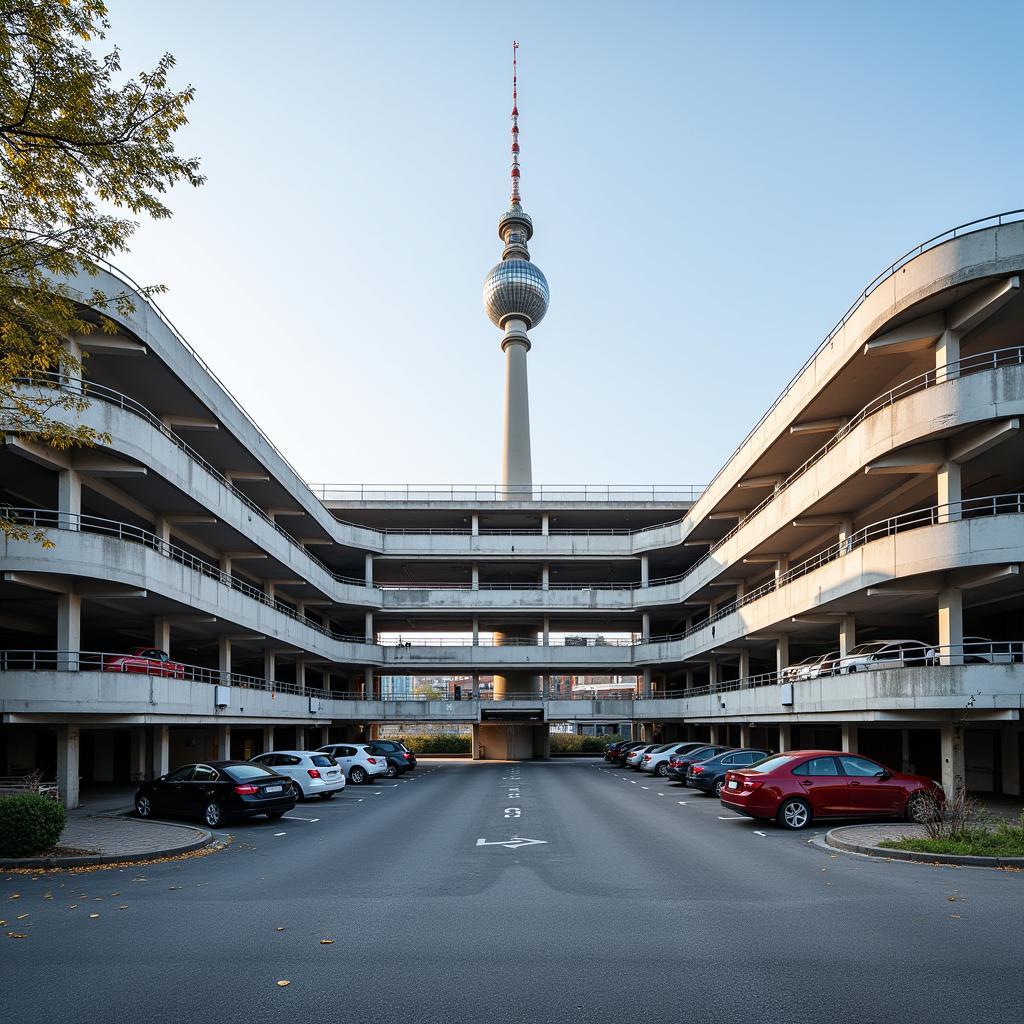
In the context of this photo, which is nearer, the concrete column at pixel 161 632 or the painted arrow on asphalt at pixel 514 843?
the painted arrow on asphalt at pixel 514 843

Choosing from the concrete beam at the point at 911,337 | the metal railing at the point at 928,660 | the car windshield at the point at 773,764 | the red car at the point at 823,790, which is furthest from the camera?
the concrete beam at the point at 911,337

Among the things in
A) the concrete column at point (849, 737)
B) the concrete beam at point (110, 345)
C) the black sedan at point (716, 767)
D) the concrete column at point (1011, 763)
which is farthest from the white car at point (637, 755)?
the concrete beam at point (110, 345)

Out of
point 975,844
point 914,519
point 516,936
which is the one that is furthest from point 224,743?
point 516,936

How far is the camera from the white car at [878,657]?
2169 centimetres

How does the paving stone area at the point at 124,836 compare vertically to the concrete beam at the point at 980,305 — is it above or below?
below

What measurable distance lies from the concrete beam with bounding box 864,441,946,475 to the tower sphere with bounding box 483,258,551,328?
57.3m

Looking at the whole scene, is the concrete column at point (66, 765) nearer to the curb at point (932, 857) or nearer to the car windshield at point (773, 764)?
the car windshield at point (773, 764)

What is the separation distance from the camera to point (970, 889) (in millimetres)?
11086

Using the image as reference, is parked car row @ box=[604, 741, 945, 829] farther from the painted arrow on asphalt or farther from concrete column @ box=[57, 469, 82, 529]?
concrete column @ box=[57, 469, 82, 529]

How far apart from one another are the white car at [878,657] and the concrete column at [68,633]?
744 inches

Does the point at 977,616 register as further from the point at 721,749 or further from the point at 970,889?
the point at 970,889

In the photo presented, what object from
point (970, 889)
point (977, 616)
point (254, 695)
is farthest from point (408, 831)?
point (977, 616)

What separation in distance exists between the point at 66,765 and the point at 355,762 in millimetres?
11298

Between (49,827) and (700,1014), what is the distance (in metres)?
11.3
